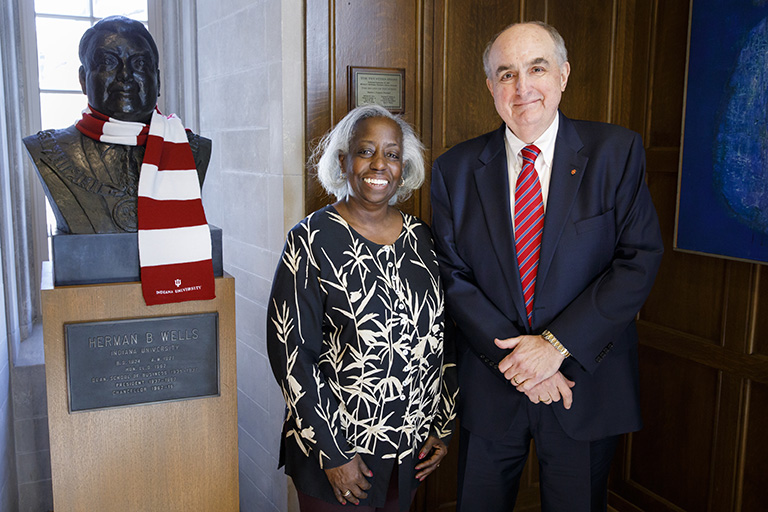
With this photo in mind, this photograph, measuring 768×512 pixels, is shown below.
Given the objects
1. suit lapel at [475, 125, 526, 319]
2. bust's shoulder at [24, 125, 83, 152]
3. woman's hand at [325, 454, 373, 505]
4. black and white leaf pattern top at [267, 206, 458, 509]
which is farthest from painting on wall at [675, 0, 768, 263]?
bust's shoulder at [24, 125, 83, 152]

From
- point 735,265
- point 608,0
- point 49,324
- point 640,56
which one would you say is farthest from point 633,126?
point 49,324

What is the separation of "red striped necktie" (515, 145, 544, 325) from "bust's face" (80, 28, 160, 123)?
1.24 m

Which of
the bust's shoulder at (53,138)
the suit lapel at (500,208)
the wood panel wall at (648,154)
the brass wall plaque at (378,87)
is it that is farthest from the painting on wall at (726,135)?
the bust's shoulder at (53,138)

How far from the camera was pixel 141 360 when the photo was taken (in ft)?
6.93

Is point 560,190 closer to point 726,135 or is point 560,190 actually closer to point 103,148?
point 726,135

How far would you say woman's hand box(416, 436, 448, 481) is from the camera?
1.92 m

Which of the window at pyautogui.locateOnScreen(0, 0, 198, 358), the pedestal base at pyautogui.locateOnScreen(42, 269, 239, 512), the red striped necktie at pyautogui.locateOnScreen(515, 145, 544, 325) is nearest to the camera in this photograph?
the red striped necktie at pyautogui.locateOnScreen(515, 145, 544, 325)

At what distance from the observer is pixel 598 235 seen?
184cm

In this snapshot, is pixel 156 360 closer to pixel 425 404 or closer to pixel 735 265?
pixel 425 404

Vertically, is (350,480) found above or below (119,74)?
below

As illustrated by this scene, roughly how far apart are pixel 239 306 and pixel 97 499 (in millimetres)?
1095

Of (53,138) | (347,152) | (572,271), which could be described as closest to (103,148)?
(53,138)

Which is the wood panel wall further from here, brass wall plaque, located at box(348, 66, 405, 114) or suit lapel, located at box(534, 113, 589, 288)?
suit lapel, located at box(534, 113, 589, 288)

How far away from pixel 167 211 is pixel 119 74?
0.46 m
